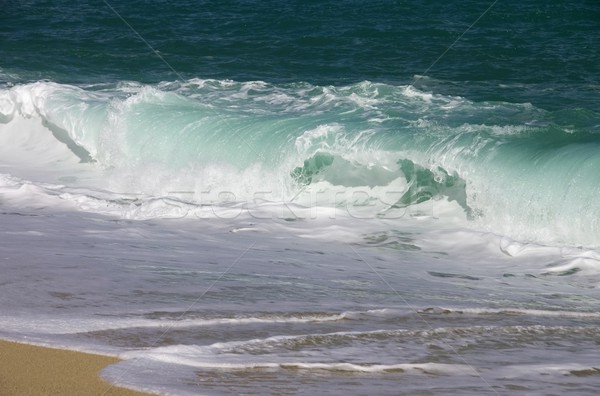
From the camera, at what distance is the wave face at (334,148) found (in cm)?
872

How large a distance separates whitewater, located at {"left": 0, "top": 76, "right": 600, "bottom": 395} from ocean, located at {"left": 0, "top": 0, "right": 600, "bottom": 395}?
2cm

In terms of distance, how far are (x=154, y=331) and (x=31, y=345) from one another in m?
0.67

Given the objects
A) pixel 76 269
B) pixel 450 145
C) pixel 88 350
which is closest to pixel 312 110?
pixel 450 145

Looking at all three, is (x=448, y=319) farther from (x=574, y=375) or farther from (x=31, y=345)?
(x=31, y=345)

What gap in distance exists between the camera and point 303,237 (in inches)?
319

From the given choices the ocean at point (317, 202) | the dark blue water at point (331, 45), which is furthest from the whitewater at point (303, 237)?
the dark blue water at point (331, 45)

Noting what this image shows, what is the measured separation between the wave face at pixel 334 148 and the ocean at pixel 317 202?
3cm

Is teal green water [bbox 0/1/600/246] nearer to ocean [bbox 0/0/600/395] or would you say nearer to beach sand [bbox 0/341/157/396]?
ocean [bbox 0/0/600/395]

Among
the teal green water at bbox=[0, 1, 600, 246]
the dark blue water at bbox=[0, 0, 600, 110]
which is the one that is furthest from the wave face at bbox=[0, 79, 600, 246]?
the dark blue water at bbox=[0, 0, 600, 110]

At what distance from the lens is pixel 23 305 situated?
5.45 m

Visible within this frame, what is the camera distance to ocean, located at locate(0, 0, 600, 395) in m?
4.91

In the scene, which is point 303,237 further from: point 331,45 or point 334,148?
point 331,45

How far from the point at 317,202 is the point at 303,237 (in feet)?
4.73

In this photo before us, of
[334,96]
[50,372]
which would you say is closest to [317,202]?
[334,96]
